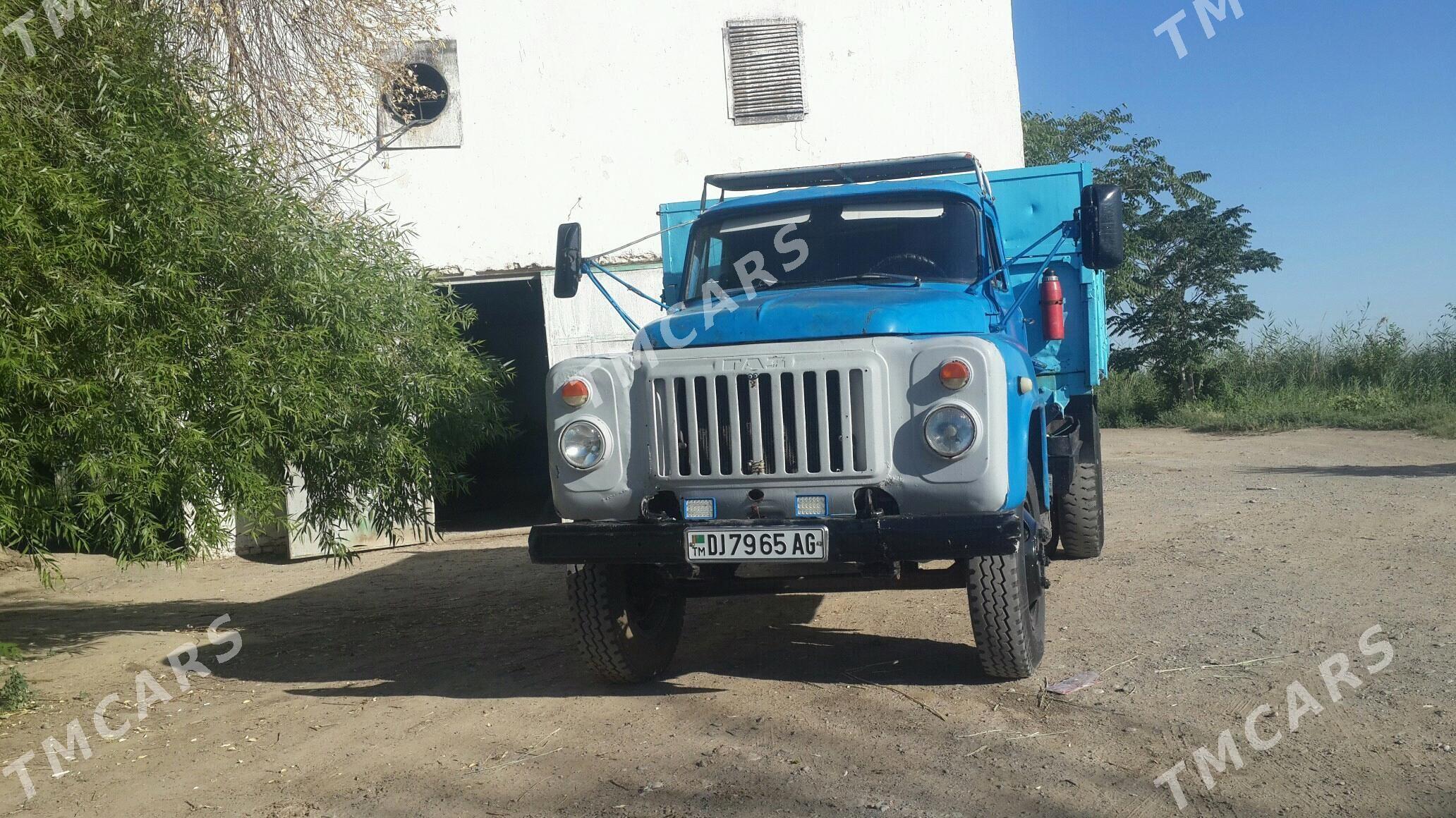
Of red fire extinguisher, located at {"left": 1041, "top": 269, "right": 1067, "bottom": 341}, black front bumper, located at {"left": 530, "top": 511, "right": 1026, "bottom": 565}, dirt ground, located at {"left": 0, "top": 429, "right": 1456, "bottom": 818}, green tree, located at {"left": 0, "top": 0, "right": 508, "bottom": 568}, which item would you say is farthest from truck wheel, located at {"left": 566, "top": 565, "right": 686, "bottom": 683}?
red fire extinguisher, located at {"left": 1041, "top": 269, "right": 1067, "bottom": 341}

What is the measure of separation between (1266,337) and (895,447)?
784 inches

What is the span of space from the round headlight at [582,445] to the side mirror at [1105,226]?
8.18 feet

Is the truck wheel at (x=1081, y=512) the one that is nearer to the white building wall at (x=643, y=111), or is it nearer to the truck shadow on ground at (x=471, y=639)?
the truck shadow on ground at (x=471, y=639)

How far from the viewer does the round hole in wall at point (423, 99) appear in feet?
35.7

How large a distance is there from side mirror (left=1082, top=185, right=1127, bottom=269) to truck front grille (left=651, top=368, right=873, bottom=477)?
1.64m

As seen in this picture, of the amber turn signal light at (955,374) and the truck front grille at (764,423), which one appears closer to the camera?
the amber turn signal light at (955,374)

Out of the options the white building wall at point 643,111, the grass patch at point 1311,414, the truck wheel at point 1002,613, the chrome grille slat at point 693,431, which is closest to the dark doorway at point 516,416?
the white building wall at point 643,111

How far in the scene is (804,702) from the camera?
471cm

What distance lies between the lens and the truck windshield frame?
544 centimetres

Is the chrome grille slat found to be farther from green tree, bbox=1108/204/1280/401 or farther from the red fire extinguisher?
green tree, bbox=1108/204/1280/401

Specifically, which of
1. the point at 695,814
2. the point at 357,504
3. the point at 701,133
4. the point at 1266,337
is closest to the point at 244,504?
the point at 357,504

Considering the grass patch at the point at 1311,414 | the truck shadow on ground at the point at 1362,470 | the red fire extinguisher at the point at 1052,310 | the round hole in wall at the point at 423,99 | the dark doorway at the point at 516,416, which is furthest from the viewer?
the grass patch at the point at 1311,414

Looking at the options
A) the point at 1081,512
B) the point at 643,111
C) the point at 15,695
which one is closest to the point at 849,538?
the point at 1081,512

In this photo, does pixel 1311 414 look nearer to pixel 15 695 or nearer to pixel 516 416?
pixel 516 416
